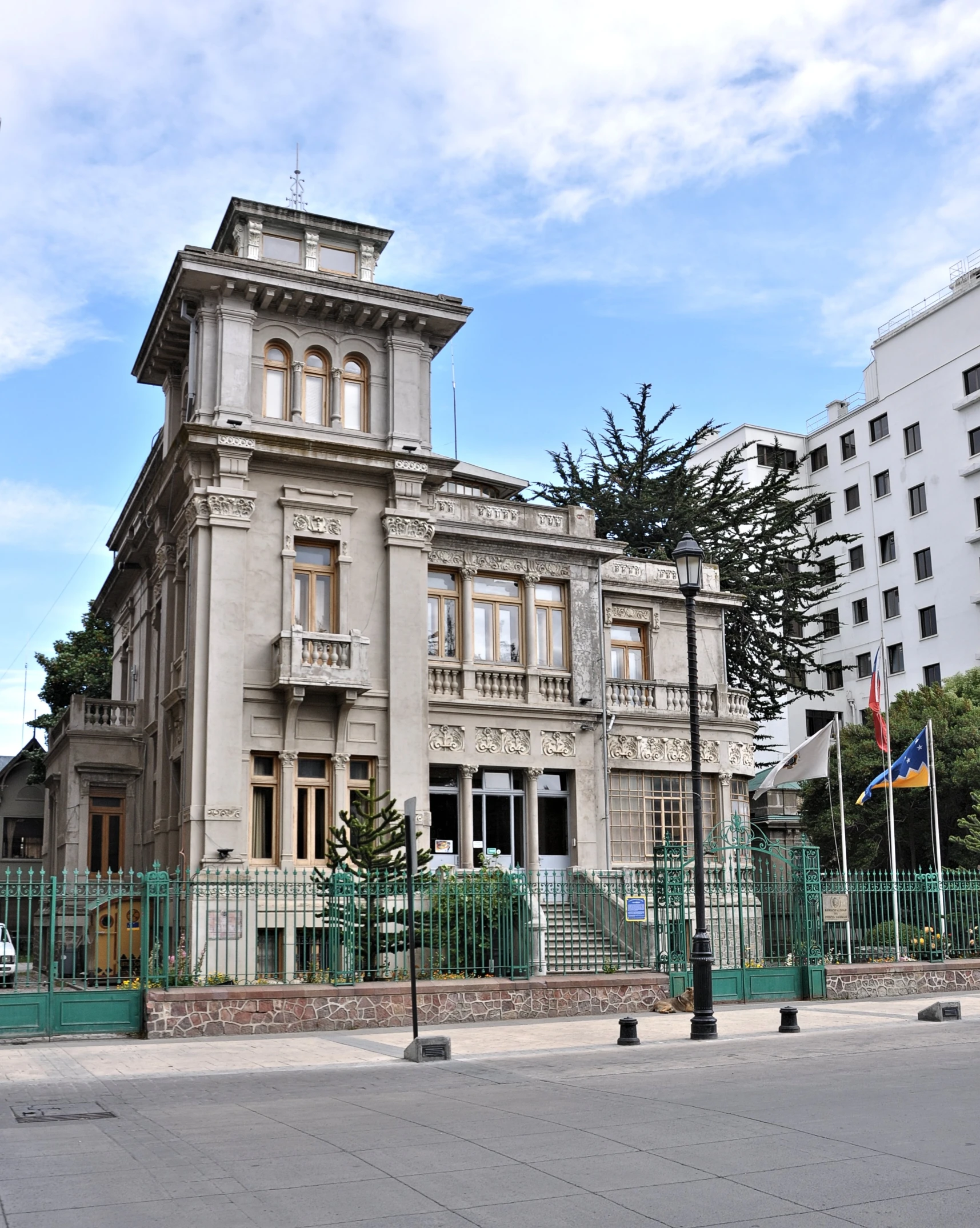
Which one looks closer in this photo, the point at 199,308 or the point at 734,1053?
the point at 734,1053

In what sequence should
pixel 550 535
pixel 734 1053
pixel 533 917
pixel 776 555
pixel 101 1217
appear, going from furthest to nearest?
pixel 776 555 < pixel 550 535 < pixel 533 917 < pixel 734 1053 < pixel 101 1217

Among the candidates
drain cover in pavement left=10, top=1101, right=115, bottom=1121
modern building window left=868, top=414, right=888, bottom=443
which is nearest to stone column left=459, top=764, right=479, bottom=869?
drain cover in pavement left=10, top=1101, right=115, bottom=1121

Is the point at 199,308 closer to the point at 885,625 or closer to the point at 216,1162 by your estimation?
the point at 216,1162

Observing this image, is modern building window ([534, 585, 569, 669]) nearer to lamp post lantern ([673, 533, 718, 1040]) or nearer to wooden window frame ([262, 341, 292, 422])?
wooden window frame ([262, 341, 292, 422])

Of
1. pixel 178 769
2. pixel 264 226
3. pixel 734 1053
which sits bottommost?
pixel 734 1053

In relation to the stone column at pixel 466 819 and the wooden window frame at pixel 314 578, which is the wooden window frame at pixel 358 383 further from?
the stone column at pixel 466 819

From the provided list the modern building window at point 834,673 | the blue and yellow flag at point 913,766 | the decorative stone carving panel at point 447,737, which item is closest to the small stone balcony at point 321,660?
the decorative stone carving panel at point 447,737

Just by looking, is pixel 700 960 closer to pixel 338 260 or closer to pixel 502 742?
pixel 502 742

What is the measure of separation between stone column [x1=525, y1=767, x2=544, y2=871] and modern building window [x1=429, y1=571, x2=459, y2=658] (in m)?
3.24

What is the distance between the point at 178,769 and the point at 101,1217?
66.9 ft

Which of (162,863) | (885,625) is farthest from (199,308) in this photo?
(885,625)

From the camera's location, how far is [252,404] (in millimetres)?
26781

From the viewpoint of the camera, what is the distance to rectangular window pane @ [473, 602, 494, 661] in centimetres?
2977

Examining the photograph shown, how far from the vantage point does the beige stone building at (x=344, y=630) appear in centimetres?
2562
